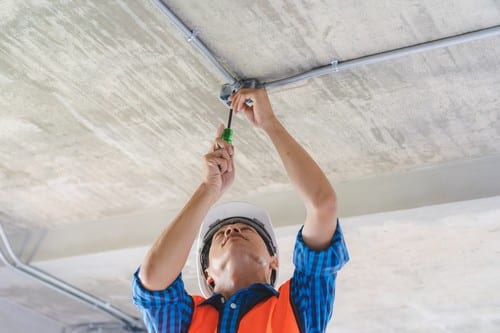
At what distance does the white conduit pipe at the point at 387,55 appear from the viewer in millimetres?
2533

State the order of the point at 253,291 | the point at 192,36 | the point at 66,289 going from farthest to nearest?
the point at 66,289 < the point at 192,36 < the point at 253,291

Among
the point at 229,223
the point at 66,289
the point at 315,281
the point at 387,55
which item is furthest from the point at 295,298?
the point at 66,289

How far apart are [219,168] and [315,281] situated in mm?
408

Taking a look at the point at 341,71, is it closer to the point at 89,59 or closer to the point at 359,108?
the point at 359,108

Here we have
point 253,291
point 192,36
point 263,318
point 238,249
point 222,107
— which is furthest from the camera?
point 222,107

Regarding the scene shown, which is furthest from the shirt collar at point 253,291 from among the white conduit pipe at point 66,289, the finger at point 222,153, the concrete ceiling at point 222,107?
the white conduit pipe at point 66,289

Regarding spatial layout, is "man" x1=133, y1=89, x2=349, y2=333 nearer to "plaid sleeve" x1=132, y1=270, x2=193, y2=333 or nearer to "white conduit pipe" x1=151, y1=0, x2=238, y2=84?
"plaid sleeve" x1=132, y1=270, x2=193, y2=333

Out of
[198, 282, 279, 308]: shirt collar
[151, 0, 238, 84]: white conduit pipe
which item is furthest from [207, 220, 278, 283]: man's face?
[151, 0, 238, 84]: white conduit pipe

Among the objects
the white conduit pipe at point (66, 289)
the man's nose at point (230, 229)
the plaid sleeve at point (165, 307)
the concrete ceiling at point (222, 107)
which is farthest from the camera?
the white conduit pipe at point (66, 289)

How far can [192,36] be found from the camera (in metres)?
2.62

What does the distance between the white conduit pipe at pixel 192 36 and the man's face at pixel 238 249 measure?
0.67 meters

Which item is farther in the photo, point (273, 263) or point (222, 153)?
point (273, 263)

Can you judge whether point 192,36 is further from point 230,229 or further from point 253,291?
point 253,291

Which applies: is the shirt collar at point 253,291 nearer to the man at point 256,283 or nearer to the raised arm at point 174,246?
the man at point 256,283
